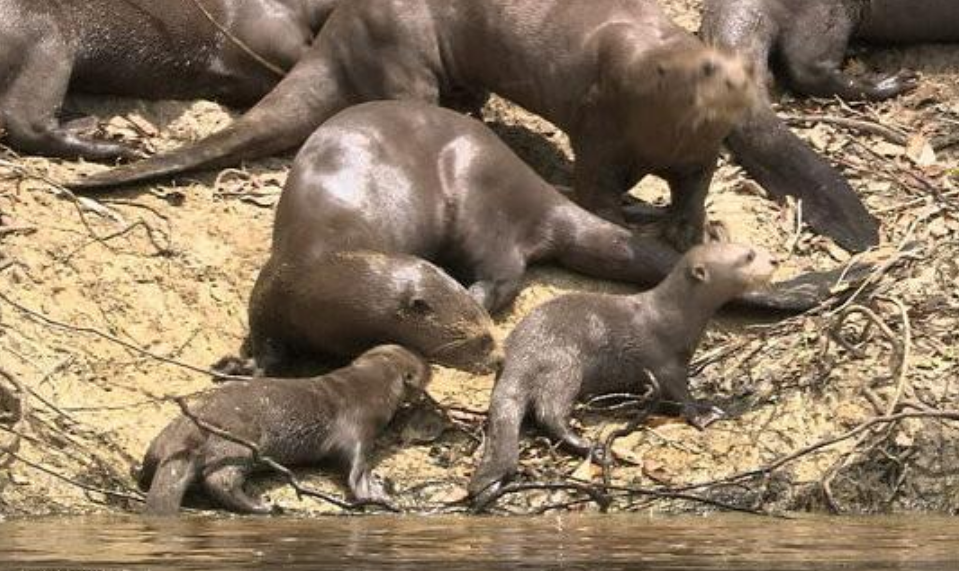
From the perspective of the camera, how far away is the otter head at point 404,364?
858 centimetres

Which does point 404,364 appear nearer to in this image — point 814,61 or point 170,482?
point 170,482

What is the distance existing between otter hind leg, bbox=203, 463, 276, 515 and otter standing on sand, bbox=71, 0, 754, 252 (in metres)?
2.05

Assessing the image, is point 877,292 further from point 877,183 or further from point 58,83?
point 58,83

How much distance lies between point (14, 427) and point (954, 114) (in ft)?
14.6

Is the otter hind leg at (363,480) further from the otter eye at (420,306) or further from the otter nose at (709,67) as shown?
the otter nose at (709,67)

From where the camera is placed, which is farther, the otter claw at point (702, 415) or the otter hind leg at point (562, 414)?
the otter claw at point (702, 415)

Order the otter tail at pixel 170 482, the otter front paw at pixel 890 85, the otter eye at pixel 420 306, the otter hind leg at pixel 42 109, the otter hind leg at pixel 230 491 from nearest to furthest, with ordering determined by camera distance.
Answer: the otter tail at pixel 170 482, the otter hind leg at pixel 230 491, the otter eye at pixel 420 306, the otter hind leg at pixel 42 109, the otter front paw at pixel 890 85

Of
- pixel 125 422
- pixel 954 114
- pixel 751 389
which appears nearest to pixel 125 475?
pixel 125 422

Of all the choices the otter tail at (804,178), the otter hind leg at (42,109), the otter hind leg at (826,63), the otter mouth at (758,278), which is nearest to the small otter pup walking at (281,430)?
the otter mouth at (758,278)

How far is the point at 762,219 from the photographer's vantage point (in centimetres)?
1024

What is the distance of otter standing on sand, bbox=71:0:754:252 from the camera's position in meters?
9.69

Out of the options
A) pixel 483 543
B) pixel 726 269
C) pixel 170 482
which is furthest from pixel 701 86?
pixel 483 543

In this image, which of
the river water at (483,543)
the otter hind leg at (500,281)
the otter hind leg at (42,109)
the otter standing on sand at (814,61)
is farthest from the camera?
the otter standing on sand at (814,61)

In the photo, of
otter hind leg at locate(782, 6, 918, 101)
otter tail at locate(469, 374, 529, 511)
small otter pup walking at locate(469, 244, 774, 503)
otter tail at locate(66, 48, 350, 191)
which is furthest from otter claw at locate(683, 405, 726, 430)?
otter hind leg at locate(782, 6, 918, 101)
